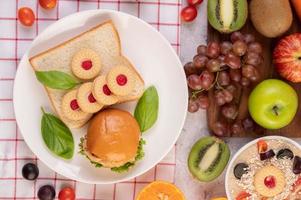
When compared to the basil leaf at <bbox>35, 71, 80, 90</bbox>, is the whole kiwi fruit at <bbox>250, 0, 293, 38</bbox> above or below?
above

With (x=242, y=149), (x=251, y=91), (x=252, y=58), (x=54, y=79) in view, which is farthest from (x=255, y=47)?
(x=54, y=79)

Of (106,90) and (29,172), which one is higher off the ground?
(106,90)

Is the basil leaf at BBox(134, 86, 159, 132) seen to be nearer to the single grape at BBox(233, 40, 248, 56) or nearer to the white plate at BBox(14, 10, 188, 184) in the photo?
the white plate at BBox(14, 10, 188, 184)

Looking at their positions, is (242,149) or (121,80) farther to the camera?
(242,149)

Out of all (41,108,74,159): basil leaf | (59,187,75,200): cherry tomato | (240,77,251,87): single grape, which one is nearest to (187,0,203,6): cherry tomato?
(240,77,251,87): single grape

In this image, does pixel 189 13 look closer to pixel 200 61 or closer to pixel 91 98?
pixel 200 61

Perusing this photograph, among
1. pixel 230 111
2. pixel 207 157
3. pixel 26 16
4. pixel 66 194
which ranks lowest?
pixel 66 194
